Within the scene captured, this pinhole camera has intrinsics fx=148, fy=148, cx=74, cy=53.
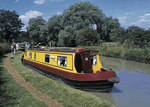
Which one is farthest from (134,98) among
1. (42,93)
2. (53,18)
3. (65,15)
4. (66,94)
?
(53,18)

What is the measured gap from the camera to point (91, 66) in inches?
317

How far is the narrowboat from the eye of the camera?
698cm

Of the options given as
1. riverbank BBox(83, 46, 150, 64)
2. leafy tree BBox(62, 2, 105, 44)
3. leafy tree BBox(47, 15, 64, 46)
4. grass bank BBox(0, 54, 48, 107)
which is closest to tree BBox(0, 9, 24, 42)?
leafy tree BBox(47, 15, 64, 46)

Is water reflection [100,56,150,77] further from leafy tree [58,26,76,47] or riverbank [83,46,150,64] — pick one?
leafy tree [58,26,76,47]

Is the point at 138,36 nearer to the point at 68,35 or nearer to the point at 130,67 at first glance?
the point at 130,67

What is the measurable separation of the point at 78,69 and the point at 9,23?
3735cm

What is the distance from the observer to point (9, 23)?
131 feet

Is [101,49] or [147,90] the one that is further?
[101,49]

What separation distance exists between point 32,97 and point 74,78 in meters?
2.27

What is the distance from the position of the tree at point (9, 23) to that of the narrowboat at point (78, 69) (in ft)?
106

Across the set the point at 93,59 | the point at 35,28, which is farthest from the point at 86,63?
the point at 35,28

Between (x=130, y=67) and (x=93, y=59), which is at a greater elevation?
(x=93, y=59)

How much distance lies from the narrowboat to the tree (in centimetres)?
3234

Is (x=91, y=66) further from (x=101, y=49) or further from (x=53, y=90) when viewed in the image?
(x=101, y=49)
